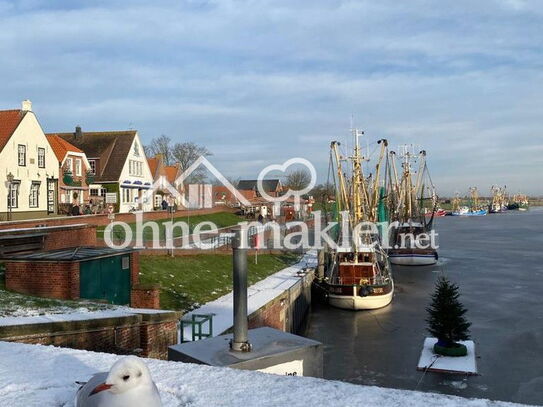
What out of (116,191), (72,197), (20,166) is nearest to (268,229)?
(116,191)

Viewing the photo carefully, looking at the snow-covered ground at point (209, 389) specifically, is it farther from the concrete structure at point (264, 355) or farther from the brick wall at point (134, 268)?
the brick wall at point (134, 268)

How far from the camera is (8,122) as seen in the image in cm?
3841

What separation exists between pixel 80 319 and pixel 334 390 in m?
6.54

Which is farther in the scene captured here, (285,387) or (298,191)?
(298,191)

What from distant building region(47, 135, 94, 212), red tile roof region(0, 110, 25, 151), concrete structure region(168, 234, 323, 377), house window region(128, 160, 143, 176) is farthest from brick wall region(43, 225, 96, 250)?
house window region(128, 160, 143, 176)

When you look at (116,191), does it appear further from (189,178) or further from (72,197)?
(189,178)

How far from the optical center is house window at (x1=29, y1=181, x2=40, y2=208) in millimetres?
39062

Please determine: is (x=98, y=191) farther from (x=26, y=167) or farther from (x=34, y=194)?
(x=26, y=167)

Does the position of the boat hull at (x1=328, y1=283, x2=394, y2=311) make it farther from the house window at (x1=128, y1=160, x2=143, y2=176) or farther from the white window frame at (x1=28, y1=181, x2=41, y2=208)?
the house window at (x1=128, y1=160, x2=143, y2=176)

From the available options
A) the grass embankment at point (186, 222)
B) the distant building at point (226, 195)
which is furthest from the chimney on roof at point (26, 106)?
the distant building at point (226, 195)

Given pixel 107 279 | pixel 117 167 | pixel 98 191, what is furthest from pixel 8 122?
pixel 107 279

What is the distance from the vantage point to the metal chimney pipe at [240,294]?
25.8 ft

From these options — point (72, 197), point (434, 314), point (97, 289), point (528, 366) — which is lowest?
point (528, 366)

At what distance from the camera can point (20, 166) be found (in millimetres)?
38219
